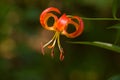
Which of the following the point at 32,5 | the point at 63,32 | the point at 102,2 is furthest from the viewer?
the point at 32,5

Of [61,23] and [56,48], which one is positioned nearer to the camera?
[61,23]

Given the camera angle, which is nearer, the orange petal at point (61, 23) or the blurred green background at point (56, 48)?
the orange petal at point (61, 23)

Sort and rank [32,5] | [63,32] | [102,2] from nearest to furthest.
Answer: [63,32] → [102,2] → [32,5]

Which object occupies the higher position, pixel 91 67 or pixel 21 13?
pixel 21 13

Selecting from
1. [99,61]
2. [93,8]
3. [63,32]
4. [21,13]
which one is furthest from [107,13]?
[63,32]

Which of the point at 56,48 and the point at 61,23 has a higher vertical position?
the point at 61,23

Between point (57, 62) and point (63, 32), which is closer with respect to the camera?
point (63, 32)

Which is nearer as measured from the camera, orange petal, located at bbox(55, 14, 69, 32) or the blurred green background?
orange petal, located at bbox(55, 14, 69, 32)

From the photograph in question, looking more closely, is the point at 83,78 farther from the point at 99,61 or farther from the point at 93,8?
the point at 93,8
